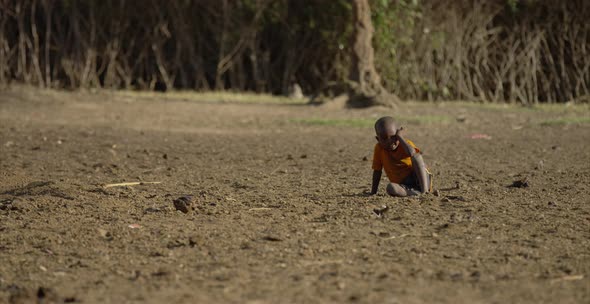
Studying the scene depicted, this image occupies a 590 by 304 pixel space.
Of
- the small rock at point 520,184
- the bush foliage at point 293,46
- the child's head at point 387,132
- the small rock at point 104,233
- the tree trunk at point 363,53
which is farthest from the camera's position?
the bush foliage at point 293,46

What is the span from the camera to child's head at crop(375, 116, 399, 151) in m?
5.82

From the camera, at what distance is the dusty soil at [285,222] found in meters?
3.89

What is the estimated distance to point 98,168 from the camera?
25.2 ft

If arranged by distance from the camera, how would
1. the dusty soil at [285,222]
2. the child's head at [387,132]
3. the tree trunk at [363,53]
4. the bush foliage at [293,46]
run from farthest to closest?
1. the bush foliage at [293,46]
2. the tree trunk at [363,53]
3. the child's head at [387,132]
4. the dusty soil at [285,222]

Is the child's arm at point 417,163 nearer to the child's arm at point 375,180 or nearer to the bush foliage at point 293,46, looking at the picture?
the child's arm at point 375,180

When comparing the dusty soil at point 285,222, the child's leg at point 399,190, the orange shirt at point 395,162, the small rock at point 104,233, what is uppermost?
the orange shirt at point 395,162

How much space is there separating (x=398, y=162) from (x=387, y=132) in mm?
328

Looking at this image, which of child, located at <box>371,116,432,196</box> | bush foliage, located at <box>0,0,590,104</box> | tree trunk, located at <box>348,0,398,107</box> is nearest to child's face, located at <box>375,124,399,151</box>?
child, located at <box>371,116,432,196</box>

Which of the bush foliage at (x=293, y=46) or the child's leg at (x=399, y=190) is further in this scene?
the bush foliage at (x=293, y=46)

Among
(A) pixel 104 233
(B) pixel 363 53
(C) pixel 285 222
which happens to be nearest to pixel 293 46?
(B) pixel 363 53

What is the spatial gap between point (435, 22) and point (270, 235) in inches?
Answer: 416

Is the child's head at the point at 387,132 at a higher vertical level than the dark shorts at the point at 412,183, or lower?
higher

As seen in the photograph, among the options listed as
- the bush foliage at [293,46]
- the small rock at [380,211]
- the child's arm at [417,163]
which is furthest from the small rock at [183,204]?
the bush foliage at [293,46]

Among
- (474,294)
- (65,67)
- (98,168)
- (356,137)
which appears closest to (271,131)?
(356,137)
